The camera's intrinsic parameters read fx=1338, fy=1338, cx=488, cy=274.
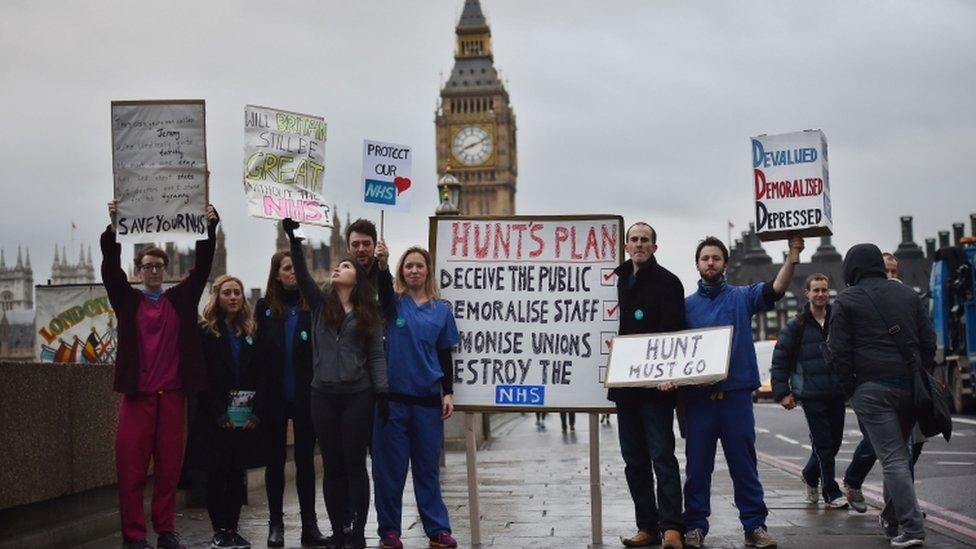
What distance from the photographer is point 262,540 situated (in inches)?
344

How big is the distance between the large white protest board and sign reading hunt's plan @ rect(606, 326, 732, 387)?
66.2 ft

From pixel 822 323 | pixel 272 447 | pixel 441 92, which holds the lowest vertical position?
pixel 272 447

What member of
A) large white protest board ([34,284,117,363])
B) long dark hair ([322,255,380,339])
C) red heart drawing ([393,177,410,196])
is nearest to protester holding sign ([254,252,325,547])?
long dark hair ([322,255,380,339])

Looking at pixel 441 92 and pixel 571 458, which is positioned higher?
pixel 441 92

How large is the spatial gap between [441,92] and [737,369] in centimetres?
17160

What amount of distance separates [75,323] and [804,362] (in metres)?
21.4

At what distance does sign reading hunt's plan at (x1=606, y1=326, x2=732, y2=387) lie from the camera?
784cm

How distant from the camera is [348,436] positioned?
302 inches

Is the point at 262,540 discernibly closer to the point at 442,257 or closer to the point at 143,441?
the point at 143,441

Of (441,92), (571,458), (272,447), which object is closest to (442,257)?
(272,447)

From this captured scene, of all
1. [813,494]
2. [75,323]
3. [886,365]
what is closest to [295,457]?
[886,365]

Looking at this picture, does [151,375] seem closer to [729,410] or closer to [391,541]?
[391,541]

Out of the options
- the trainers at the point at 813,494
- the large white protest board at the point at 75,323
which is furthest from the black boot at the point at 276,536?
the large white protest board at the point at 75,323

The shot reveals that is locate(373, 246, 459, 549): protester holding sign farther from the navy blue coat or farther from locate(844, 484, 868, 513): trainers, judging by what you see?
locate(844, 484, 868, 513): trainers
